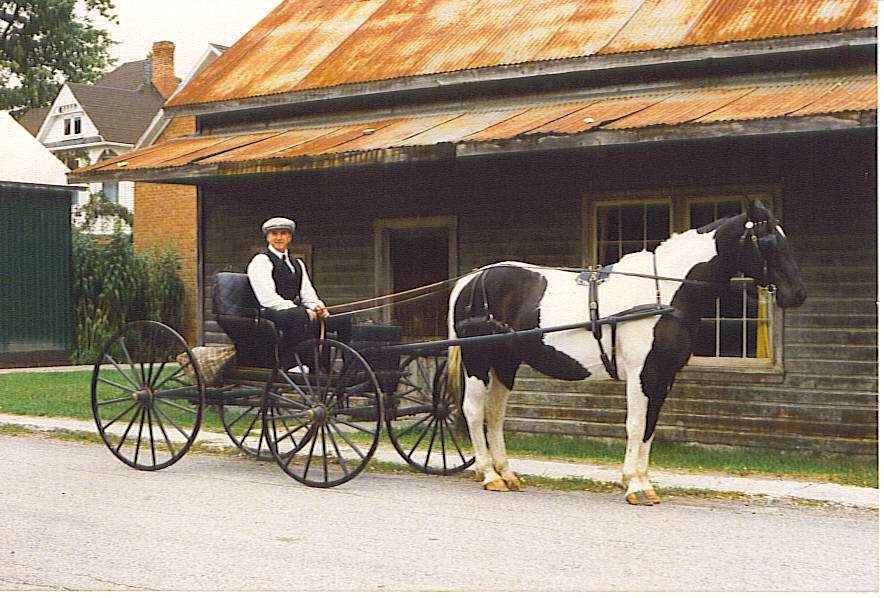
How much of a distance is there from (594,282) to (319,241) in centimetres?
615

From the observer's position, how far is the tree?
3231 centimetres

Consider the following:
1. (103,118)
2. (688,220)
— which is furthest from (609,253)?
(103,118)

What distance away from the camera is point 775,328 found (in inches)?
412

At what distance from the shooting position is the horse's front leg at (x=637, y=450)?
7715 mm

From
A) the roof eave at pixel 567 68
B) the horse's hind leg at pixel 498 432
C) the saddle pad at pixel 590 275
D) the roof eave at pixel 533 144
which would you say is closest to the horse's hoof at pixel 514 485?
the horse's hind leg at pixel 498 432

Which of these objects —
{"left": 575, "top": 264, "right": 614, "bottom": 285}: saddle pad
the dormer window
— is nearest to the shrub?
{"left": 575, "top": 264, "right": 614, "bottom": 285}: saddle pad

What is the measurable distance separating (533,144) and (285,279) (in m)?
2.68

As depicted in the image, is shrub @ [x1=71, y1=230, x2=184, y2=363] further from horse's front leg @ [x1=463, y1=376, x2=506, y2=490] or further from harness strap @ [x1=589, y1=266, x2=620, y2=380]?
harness strap @ [x1=589, y1=266, x2=620, y2=380]

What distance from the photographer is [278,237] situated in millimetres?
8961

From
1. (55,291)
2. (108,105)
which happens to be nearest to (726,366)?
(55,291)

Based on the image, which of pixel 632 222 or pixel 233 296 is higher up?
pixel 632 222

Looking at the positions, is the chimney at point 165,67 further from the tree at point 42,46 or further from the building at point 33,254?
the building at point 33,254

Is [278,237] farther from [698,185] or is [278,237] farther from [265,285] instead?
[698,185]

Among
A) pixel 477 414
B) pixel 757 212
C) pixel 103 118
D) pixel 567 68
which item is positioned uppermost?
pixel 103 118
